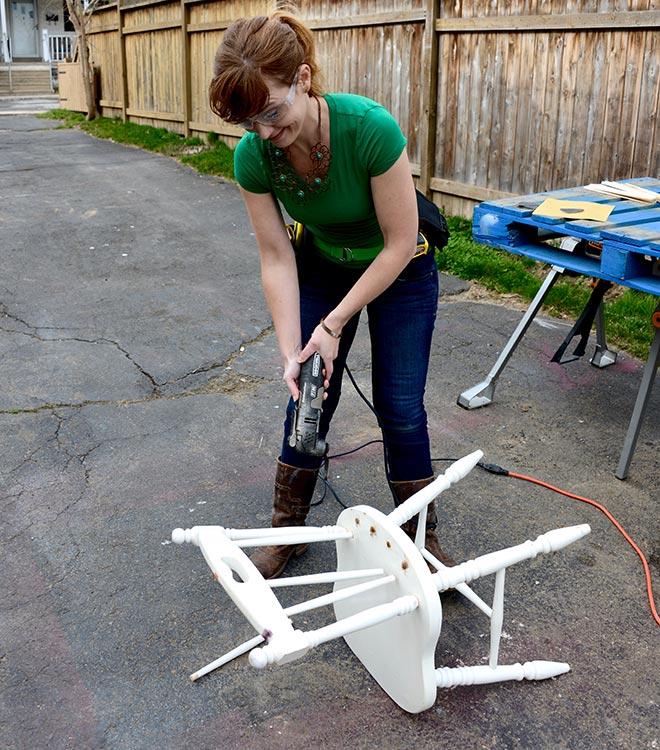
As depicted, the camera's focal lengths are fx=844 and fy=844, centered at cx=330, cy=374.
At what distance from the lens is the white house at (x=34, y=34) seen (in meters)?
31.7

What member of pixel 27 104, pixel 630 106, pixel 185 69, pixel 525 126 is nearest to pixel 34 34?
pixel 27 104

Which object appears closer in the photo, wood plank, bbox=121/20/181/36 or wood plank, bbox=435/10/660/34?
wood plank, bbox=435/10/660/34

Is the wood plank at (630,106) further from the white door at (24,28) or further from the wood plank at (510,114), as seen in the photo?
the white door at (24,28)

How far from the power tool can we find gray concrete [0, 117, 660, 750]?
0.72 meters

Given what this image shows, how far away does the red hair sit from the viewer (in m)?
2.21

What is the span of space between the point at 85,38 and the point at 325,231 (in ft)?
54.1

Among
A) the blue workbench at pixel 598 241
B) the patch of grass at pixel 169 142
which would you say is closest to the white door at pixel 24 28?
the patch of grass at pixel 169 142

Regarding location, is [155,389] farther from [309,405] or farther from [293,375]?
[309,405]

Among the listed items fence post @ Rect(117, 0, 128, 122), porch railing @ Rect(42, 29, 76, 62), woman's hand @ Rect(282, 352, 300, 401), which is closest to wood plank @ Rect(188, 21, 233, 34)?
fence post @ Rect(117, 0, 128, 122)

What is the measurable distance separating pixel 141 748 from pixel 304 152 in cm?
178

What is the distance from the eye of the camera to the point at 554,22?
643 centimetres

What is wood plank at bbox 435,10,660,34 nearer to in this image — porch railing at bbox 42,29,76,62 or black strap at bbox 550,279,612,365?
black strap at bbox 550,279,612,365

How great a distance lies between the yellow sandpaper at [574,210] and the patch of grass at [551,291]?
1.53 m

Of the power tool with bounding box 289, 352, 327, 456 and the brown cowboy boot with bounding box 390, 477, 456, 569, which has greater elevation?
the power tool with bounding box 289, 352, 327, 456
